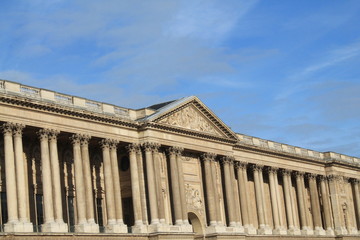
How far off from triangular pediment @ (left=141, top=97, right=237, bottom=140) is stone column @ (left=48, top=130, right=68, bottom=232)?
10653mm

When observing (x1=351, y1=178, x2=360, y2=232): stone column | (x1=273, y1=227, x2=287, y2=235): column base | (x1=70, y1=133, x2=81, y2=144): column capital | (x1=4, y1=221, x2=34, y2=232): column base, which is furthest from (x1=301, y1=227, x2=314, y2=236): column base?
(x1=4, y1=221, x2=34, y2=232): column base

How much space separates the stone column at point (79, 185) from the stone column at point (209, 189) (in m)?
16.1

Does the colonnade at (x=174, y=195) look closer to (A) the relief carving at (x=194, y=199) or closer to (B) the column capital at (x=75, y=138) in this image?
(B) the column capital at (x=75, y=138)

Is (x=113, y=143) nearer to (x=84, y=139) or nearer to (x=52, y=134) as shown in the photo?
(x=84, y=139)

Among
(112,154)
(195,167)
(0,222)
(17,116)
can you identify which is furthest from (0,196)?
(195,167)

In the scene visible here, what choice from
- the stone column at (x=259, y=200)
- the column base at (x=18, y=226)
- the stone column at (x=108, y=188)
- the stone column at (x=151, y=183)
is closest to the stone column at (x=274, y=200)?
the stone column at (x=259, y=200)

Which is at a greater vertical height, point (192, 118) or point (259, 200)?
point (192, 118)

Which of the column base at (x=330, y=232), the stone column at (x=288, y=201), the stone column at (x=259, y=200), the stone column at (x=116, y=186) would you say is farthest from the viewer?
the column base at (x=330, y=232)

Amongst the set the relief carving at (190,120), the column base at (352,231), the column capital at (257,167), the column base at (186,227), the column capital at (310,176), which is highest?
the relief carving at (190,120)

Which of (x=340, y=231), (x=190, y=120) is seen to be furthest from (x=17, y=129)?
(x=340, y=231)

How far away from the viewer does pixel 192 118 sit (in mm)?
66750

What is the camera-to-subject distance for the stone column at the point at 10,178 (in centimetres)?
4792

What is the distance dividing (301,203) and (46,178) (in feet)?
134

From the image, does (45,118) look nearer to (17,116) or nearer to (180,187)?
(17,116)
